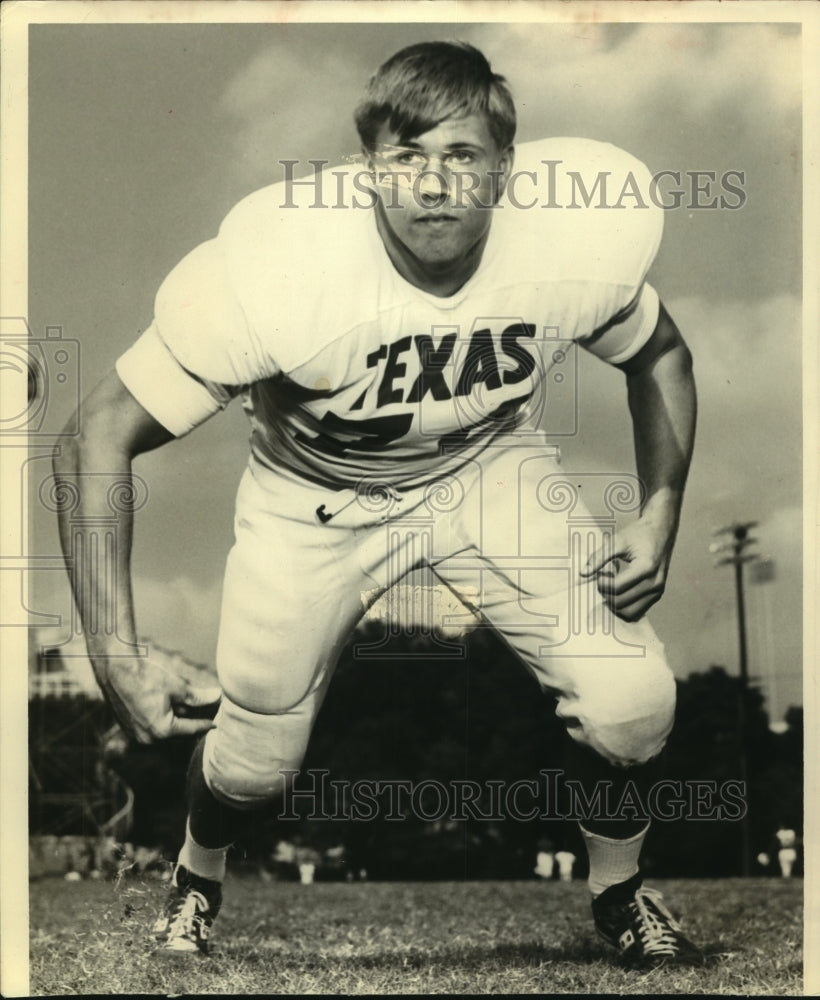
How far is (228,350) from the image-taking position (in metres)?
4.21

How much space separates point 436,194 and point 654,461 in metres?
1.10

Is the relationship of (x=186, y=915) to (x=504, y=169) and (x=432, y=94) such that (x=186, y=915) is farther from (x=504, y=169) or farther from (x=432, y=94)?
(x=432, y=94)

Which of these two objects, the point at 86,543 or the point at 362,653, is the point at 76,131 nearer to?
the point at 86,543

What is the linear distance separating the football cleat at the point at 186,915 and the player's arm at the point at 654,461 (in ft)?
5.18

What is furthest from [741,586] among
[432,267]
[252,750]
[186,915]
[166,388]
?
[186,915]

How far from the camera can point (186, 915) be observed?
4270mm

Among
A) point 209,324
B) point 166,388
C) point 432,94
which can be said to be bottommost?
point 166,388

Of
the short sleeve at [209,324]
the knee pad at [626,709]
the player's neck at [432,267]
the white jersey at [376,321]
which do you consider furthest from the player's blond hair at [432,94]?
the knee pad at [626,709]

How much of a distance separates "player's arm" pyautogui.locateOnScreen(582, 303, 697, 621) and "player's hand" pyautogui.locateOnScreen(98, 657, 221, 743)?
1.32 m

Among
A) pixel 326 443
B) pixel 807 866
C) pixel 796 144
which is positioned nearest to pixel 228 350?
pixel 326 443

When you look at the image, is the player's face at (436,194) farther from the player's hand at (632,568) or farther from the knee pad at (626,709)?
the knee pad at (626,709)

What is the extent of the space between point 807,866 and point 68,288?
300 cm

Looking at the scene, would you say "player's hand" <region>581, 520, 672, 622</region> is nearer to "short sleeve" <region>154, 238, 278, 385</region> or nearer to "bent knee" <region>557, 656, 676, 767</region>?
"bent knee" <region>557, 656, 676, 767</region>

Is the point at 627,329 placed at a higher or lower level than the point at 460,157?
lower
